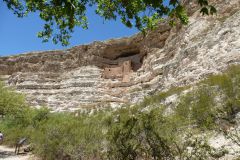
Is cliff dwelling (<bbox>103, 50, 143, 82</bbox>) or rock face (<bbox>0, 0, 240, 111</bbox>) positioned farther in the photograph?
cliff dwelling (<bbox>103, 50, 143, 82</bbox>)

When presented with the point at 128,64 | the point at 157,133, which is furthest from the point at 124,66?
the point at 157,133

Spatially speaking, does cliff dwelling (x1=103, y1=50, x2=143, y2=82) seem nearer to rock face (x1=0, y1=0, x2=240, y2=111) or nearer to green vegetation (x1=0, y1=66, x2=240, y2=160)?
rock face (x1=0, y1=0, x2=240, y2=111)

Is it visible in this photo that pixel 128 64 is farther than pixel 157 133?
Yes

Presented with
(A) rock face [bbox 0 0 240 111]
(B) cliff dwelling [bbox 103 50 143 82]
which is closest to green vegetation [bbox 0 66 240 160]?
(A) rock face [bbox 0 0 240 111]

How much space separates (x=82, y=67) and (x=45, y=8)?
24.6 meters

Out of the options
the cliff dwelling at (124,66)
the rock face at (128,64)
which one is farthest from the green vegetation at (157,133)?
the cliff dwelling at (124,66)

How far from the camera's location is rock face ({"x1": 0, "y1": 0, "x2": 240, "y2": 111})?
17.1m

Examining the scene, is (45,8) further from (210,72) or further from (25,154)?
(210,72)

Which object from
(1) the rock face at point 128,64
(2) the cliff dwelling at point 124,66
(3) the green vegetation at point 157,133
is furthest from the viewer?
(2) the cliff dwelling at point 124,66

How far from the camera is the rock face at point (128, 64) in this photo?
56.2 feet

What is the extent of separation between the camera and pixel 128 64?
30844 mm

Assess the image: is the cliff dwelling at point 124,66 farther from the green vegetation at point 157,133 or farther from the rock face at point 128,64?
Answer: the green vegetation at point 157,133

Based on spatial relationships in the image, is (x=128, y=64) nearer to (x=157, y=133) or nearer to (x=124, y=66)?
(x=124, y=66)

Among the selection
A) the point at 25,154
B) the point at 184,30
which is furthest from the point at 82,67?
the point at 25,154
